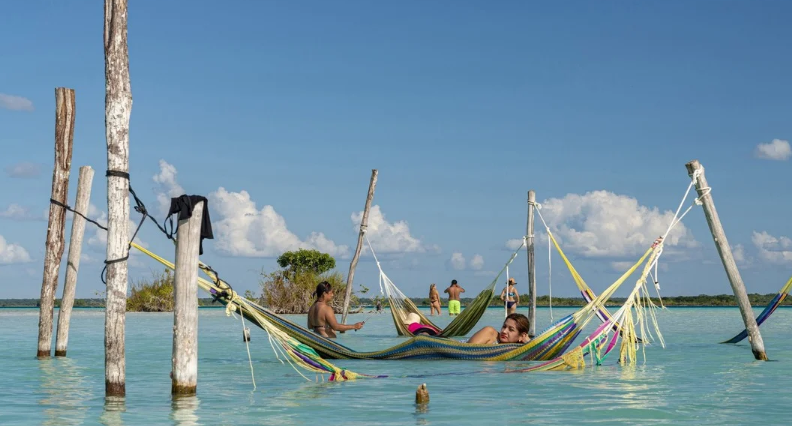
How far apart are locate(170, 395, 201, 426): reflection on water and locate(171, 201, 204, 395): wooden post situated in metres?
0.12

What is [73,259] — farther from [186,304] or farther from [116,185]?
[186,304]

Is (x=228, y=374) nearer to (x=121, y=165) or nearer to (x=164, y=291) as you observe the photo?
(x=121, y=165)

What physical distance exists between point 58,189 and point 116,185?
427cm

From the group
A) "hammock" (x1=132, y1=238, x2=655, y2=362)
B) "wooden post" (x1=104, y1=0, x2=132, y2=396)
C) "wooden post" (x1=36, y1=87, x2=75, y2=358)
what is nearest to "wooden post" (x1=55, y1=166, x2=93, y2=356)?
"wooden post" (x1=36, y1=87, x2=75, y2=358)

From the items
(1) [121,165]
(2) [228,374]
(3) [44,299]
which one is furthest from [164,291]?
(1) [121,165]

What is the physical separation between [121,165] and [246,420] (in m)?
2.13

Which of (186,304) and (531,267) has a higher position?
(531,267)

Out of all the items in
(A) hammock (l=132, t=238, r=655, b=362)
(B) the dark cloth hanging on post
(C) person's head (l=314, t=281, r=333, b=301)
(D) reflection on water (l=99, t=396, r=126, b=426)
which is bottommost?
(D) reflection on water (l=99, t=396, r=126, b=426)

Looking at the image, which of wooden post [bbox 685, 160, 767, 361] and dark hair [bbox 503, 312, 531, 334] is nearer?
dark hair [bbox 503, 312, 531, 334]

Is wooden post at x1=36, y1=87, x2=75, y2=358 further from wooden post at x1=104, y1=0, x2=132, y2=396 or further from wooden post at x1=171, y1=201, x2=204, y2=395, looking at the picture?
wooden post at x1=171, y1=201, x2=204, y2=395

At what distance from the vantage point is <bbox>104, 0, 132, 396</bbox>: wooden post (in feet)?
21.0

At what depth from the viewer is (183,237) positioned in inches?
246

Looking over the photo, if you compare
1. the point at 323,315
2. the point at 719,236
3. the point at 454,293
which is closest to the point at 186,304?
the point at 323,315

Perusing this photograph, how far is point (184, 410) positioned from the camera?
6281mm
